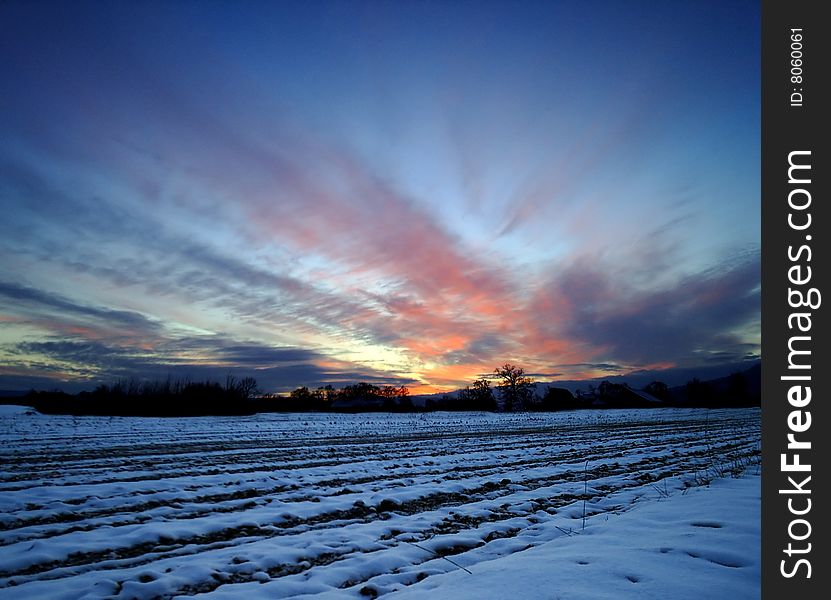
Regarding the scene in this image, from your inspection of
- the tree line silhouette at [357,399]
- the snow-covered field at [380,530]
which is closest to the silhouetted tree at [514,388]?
the tree line silhouette at [357,399]

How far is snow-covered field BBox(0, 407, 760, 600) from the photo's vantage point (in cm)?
377

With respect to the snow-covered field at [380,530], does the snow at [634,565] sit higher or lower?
higher

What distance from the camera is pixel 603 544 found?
4586 millimetres

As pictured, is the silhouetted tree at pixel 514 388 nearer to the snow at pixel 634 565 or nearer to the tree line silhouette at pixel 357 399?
the tree line silhouette at pixel 357 399

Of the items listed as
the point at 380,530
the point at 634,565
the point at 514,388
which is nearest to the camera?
the point at 634,565

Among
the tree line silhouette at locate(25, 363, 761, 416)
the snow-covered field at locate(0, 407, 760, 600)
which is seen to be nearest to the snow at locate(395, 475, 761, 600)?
the snow-covered field at locate(0, 407, 760, 600)

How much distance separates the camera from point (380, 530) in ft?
18.7

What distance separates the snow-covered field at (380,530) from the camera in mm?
3770

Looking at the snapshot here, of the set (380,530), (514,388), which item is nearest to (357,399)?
(514,388)

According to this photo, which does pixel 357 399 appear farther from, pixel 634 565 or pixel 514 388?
pixel 634 565

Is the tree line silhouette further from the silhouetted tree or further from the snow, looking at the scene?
the snow

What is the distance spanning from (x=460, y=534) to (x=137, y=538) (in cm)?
423

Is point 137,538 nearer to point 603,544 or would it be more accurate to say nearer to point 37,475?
point 603,544
